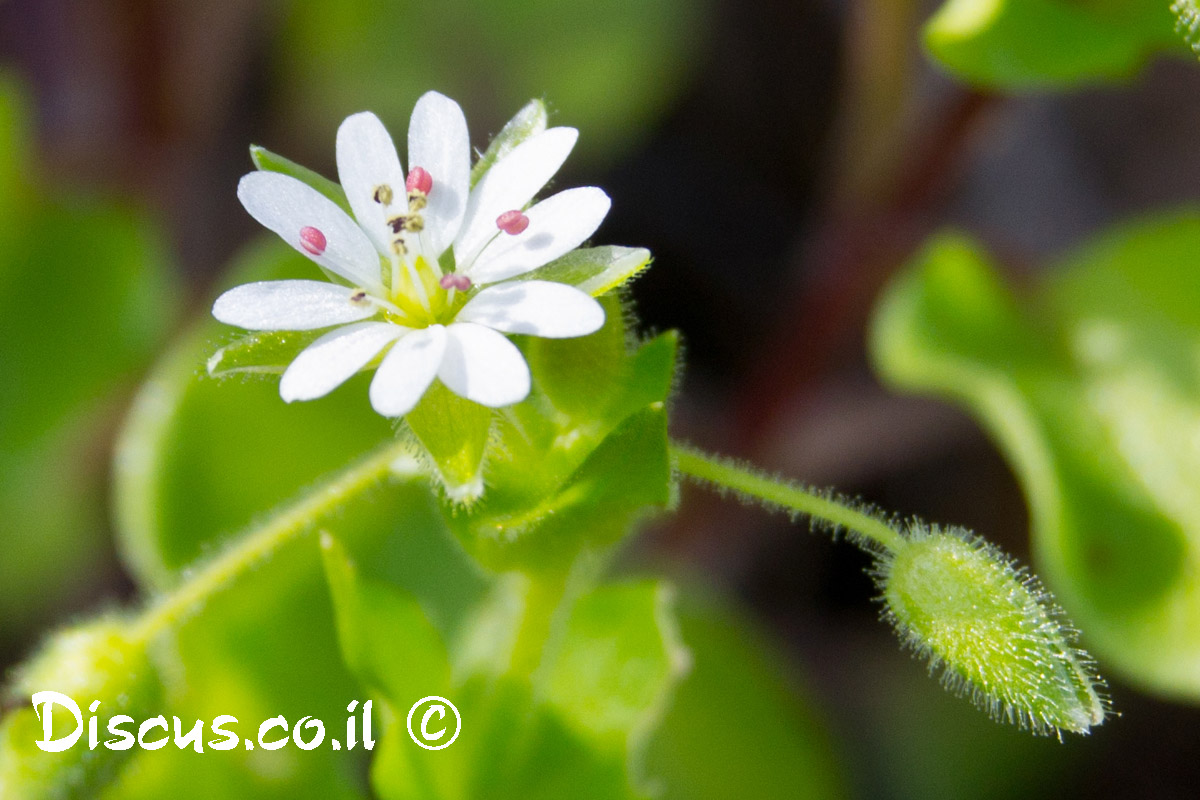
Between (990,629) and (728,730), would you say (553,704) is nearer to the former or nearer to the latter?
(990,629)

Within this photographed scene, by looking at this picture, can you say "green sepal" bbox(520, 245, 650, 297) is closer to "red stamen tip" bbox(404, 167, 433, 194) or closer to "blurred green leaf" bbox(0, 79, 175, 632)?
"red stamen tip" bbox(404, 167, 433, 194)

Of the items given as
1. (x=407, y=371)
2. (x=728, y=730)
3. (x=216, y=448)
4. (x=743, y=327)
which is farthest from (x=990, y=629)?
(x=743, y=327)

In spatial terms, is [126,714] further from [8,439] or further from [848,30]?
[848,30]

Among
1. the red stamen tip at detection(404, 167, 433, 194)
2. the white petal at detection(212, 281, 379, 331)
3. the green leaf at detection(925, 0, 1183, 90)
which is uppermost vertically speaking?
the red stamen tip at detection(404, 167, 433, 194)

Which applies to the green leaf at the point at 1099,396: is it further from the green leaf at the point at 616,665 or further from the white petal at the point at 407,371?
the white petal at the point at 407,371

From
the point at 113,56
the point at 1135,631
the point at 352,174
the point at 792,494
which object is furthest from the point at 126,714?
the point at 113,56

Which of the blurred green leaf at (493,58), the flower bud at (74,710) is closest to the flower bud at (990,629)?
the flower bud at (74,710)

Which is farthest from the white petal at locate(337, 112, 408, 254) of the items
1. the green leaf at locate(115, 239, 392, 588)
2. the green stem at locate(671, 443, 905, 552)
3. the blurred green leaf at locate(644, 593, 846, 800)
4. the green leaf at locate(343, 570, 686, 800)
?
the blurred green leaf at locate(644, 593, 846, 800)
